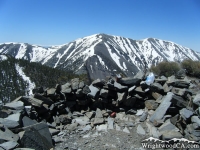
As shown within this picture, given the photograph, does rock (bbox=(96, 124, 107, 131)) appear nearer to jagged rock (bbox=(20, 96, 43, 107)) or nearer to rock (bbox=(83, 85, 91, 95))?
rock (bbox=(83, 85, 91, 95))

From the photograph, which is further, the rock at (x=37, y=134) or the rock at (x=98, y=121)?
the rock at (x=98, y=121)

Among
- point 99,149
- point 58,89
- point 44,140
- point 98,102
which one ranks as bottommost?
point 99,149

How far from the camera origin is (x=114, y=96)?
11.0m

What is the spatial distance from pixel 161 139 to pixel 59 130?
4.60 metres

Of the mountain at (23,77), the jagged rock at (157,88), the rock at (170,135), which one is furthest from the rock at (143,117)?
the mountain at (23,77)

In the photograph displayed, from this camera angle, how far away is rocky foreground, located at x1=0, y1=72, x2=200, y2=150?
276 inches

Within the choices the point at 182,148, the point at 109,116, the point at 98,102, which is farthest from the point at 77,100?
the point at 182,148

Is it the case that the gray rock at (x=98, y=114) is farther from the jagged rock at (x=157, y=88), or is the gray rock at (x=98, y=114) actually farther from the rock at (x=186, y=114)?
the rock at (x=186, y=114)

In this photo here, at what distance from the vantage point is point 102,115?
32.7ft

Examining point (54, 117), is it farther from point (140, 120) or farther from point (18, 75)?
point (18, 75)

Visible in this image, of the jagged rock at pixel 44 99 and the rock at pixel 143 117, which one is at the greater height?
the jagged rock at pixel 44 99

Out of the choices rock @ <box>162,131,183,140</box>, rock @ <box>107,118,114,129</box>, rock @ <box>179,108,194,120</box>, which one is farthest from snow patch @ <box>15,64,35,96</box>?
rock @ <box>162,131,183,140</box>

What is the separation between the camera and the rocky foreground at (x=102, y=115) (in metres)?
7.01

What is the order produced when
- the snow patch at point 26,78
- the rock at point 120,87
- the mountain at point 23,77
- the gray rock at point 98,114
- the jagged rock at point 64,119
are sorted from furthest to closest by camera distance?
the snow patch at point 26,78, the mountain at point 23,77, the rock at point 120,87, the gray rock at point 98,114, the jagged rock at point 64,119
